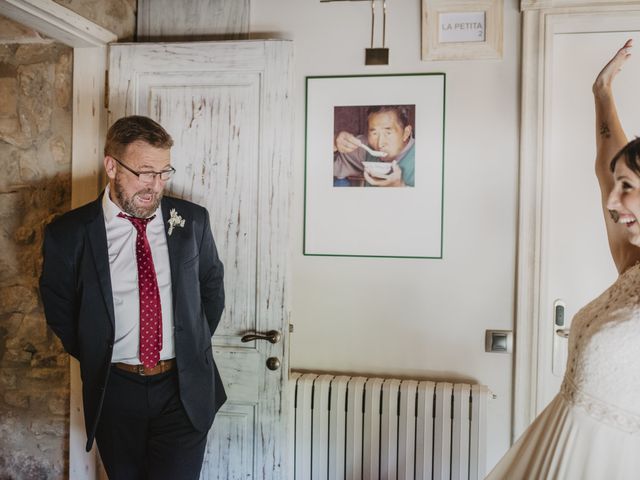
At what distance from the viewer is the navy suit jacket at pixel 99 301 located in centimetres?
195

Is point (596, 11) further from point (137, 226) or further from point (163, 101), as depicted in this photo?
point (137, 226)

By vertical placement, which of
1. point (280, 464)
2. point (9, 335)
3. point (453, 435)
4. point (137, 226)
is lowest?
point (280, 464)

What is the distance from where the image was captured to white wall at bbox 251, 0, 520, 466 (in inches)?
97.9

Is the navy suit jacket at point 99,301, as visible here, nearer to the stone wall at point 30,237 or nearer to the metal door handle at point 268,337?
the metal door handle at point 268,337

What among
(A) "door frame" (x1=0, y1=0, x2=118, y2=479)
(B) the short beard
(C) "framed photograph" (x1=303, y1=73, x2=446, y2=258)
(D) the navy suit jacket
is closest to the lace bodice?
(C) "framed photograph" (x1=303, y1=73, x2=446, y2=258)

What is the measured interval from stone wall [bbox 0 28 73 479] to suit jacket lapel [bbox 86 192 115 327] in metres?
0.70

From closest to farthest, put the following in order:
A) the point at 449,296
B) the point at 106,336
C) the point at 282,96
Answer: the point at 106,336, the point at 282,96, the point at 449,296

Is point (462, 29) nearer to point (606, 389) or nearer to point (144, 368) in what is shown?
point (606, 389)

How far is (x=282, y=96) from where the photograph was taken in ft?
7.76

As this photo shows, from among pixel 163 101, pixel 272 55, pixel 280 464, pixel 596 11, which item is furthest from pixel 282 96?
pixel 280 464

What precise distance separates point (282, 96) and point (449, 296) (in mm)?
1147

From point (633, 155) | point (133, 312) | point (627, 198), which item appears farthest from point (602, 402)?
point (133, 312)

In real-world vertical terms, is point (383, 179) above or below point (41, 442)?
above

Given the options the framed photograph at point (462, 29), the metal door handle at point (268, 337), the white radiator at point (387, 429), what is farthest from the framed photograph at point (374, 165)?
the white radiator at point (387, 429)
